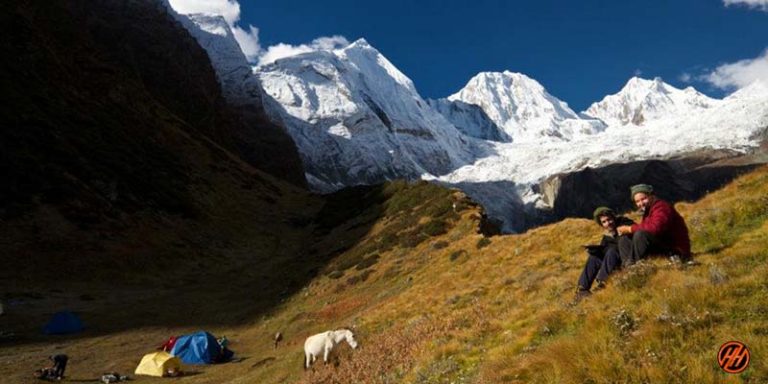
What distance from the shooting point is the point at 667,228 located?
10828mm

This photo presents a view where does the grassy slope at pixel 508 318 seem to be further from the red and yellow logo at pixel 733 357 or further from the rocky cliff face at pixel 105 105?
the rocky cliff face at pixel 105 105

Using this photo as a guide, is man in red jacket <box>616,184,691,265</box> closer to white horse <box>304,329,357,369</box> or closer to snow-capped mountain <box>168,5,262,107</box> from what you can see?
white horse <box>304,329,357,369</box>

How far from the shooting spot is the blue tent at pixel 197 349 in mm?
26375

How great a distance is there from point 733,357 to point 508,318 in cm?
653

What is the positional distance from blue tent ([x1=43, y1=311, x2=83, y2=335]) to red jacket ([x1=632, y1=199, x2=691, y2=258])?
3480cm

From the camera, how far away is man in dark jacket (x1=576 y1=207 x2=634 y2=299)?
1130 centimetres

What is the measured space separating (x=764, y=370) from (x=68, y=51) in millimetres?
111337

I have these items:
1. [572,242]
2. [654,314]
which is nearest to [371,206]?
[572,242]

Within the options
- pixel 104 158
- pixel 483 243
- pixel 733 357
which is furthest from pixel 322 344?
pixel 104 158

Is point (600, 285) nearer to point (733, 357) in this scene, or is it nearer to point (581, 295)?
point (581, 295)

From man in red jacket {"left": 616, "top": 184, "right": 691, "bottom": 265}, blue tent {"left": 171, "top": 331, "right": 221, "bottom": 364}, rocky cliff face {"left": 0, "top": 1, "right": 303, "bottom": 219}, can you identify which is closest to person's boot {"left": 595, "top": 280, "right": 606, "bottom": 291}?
man in red jacket {"left": 616, "top": 184, "right": 691, "bottom": 265}

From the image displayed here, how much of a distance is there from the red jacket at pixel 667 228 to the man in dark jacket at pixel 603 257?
93cm

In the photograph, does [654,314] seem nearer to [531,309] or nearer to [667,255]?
[667,255]

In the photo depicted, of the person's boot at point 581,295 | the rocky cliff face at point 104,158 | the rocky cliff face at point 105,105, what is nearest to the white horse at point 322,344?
the person's boot at point 581,295
